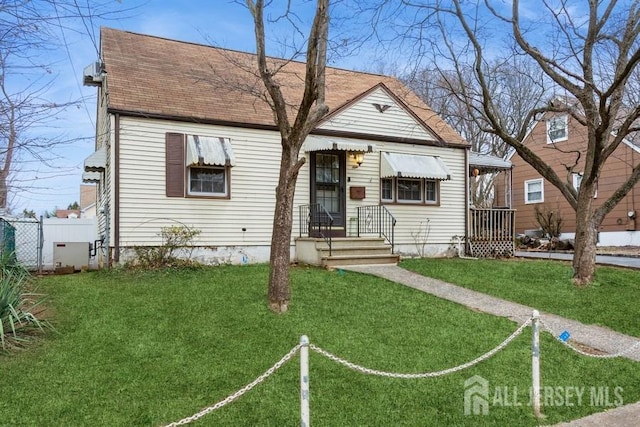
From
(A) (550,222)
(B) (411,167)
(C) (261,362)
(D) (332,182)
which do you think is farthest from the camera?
(A) (550,222)

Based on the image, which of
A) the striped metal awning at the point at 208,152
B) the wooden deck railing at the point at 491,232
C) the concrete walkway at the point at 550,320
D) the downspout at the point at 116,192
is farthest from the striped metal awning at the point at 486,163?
the downspout at the point at 116,192

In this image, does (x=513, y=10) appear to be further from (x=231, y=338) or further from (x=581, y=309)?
(x=231, y=338)

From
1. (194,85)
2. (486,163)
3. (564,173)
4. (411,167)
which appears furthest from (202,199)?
(564,173)

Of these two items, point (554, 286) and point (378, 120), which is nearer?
point (554, 286)

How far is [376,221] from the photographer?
43.9 ft

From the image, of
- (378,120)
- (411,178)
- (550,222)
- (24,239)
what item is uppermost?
(378,120)

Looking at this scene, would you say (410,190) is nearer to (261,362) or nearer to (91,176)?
(91,176)

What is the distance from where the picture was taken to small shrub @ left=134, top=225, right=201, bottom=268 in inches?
405

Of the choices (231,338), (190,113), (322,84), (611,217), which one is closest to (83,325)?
(231,338)

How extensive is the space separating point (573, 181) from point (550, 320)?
1632 cm

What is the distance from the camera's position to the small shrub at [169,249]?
1028 cm

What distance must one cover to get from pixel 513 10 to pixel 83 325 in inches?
372

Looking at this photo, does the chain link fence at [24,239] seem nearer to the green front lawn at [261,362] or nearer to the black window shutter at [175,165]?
the black window shutter at [175,165]

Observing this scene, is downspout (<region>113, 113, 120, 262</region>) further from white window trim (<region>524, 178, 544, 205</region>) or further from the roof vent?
white window trim (<region>524, 178, 544, 205</region>)
